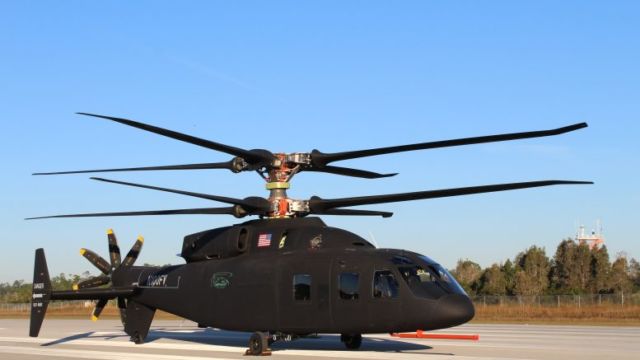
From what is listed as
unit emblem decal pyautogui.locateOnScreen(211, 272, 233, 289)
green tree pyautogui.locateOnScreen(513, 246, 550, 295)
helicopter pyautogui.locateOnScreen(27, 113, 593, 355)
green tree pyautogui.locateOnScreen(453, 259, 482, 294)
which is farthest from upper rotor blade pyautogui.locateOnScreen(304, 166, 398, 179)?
green tree pyautogui.locateOnScreen(453, 259, 482, 294)

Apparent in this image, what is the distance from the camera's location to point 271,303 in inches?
776

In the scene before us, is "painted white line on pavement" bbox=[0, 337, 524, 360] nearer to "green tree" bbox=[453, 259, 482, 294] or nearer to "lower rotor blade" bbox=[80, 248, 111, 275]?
"lower rotor blade" bbox=[80, 248, 111, 275]

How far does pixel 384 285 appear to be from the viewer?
1791cm

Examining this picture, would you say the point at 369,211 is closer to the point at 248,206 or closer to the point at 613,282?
the point at 248,206

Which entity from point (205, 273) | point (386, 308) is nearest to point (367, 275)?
point (386, 308)

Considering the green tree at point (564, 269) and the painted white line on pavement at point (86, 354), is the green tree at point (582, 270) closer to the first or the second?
the green tree at point (564, 269)

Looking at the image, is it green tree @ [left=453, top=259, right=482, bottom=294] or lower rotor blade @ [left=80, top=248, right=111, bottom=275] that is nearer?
lower rotor blade @ [left=80, top=248, right=111, bottom=275]

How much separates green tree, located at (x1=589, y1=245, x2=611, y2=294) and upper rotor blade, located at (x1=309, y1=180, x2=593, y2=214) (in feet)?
188

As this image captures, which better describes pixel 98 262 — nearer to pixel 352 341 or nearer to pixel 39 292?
pixel 39 292

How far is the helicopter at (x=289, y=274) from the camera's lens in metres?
17.5

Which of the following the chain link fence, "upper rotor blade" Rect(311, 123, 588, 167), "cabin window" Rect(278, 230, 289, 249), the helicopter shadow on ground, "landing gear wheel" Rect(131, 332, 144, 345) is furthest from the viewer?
the chain link fence

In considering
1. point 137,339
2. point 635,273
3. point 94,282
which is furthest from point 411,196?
point 635,273

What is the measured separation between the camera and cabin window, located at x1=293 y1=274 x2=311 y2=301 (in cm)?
1902

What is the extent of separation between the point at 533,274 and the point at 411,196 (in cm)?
5919
